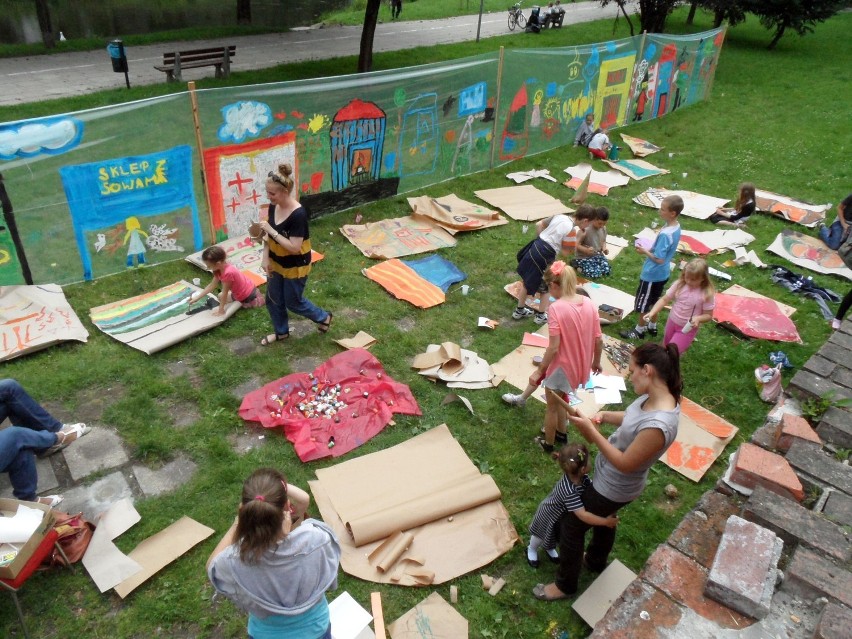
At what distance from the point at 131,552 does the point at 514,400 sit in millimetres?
3418

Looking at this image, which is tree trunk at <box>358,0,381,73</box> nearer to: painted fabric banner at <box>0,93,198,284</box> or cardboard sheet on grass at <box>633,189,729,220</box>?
cardboard sheet on grass at <box>633,189,729,220</box>

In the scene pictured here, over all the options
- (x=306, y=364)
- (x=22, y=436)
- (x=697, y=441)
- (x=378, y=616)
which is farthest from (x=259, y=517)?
(x=697, y=441)

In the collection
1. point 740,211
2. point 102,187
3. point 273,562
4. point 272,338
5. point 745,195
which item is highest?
point 273,562

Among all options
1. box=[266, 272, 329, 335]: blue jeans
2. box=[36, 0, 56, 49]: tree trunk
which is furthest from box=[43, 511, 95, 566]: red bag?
box=[36, 0, 56, 49]: tree trunk

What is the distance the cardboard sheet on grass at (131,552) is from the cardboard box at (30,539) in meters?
0.45

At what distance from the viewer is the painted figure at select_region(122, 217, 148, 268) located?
699 centimetres

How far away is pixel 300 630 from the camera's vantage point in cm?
265

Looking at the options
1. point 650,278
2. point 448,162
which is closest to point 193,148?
point 448,162

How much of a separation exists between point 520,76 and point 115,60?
31.2ft

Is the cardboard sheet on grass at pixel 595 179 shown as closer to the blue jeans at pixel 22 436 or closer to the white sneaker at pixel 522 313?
the white sneaker at pixel 522 313

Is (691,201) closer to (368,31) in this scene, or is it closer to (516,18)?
(368,31)

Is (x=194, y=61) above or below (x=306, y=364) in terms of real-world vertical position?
above

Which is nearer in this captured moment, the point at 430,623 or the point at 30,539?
the point at 30,539

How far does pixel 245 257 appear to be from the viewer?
25.3ft
